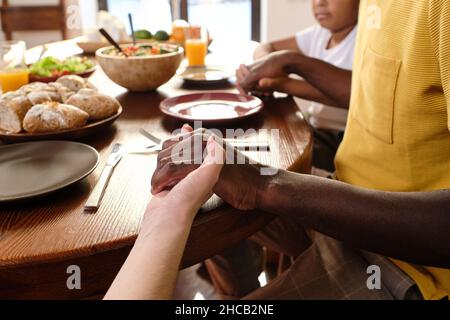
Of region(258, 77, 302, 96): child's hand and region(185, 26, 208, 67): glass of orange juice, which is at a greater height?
region(185, 26, 208, 67): glass of orange juice

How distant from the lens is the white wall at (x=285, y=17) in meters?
3.58

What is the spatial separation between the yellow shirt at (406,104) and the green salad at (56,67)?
0.97 meters

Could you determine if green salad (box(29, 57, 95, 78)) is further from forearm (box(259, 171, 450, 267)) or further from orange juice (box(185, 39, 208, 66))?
forearm (box(259, 171, 450, 267))

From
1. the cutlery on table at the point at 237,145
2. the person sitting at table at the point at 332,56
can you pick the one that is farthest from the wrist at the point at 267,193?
the person sitting at table at the point at 332,56

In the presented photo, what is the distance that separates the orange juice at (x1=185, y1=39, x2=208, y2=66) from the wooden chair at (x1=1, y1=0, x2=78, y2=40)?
232cm

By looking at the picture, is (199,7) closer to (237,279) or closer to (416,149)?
(237,279)

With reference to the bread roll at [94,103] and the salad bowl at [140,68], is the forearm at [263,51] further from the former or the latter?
the bread roll at [94,103]

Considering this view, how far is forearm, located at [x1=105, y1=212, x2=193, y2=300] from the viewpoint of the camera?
501 mm

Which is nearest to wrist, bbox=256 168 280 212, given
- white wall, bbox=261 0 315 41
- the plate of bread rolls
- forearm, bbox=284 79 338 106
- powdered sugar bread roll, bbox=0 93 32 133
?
the plate of bread rolls

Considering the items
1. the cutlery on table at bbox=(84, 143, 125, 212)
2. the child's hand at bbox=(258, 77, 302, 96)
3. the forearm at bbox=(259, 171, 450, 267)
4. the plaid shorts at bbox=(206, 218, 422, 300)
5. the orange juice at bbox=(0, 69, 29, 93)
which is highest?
the orange juice at bbox=(0, 69, 29, 93)

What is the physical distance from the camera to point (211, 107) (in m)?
1.21
